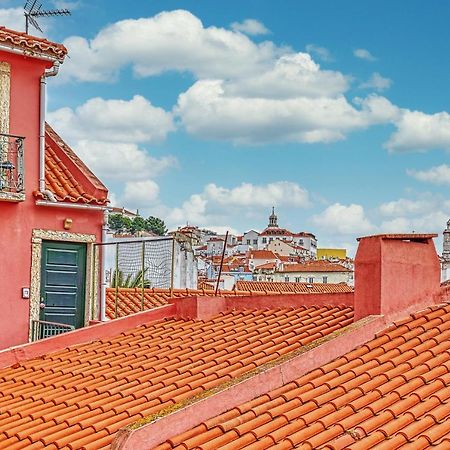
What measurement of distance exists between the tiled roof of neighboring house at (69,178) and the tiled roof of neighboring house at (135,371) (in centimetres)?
302

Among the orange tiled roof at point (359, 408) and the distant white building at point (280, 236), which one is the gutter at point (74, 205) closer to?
the orange tiled roof at point (359, 408)

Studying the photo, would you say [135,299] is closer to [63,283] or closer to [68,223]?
[63,283]

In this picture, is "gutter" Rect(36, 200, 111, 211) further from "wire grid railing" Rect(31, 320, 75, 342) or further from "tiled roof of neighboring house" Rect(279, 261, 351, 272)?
"tiled roof of neighboring house" Rect(279, 261, 351, 272)

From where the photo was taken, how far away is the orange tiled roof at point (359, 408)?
6.96 m

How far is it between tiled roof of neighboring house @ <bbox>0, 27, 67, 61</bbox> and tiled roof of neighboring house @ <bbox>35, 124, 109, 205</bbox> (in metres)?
2.25

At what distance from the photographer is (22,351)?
43.5 ft

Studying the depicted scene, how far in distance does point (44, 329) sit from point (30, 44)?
519cm

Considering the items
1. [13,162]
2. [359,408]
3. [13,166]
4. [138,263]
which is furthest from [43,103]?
[359,408]

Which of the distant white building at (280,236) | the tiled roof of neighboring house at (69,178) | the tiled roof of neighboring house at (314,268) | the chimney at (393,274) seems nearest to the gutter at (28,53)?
the tiled roof of neighboring house at (69,178)

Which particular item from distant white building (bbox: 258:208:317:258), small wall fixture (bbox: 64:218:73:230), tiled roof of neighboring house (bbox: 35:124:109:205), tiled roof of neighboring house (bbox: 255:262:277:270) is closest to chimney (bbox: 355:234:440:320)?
small wall fixture (bbox: 64:218:73:230)

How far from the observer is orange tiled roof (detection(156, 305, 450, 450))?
696cm

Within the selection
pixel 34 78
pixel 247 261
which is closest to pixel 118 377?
pixel 34 78

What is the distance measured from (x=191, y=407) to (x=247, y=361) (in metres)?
2.20

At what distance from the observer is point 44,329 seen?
1476cm
